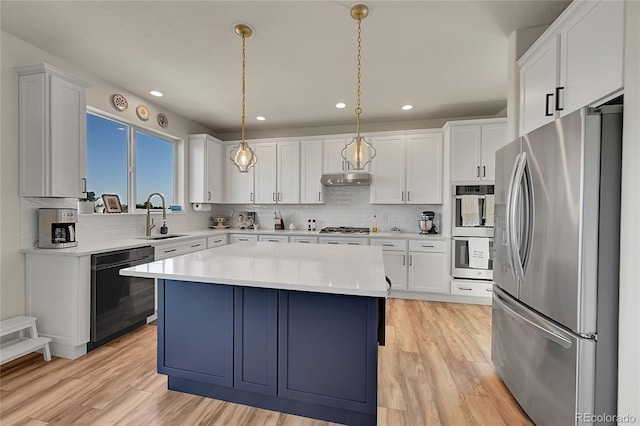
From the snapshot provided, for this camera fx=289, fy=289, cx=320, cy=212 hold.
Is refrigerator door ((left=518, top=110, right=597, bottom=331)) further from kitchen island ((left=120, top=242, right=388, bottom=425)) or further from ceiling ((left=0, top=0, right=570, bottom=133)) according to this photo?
ceiling ((left=0, top=0, right=570, bottom=133))

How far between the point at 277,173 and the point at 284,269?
3.36 m

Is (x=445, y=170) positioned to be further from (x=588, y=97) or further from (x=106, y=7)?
(x=106, y=7)

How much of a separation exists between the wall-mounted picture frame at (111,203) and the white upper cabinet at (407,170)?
11.3ft

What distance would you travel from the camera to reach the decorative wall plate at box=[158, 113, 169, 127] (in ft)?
13.4

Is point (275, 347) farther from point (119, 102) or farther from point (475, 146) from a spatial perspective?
point (475, 146)

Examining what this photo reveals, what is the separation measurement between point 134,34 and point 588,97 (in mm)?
3257

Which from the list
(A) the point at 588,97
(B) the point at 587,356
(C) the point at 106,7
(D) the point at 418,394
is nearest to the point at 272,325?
(D) the point at 418,394

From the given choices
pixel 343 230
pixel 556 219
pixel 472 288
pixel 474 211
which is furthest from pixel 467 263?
pixel 556 219

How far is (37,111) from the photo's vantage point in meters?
2.49

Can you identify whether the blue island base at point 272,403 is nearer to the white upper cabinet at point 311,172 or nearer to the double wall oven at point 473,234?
the double wall oven at point 473,234

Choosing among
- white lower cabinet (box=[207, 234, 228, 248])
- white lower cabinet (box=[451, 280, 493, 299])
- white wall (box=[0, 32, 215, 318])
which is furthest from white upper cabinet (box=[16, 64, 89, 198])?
white lower cabinet (box=[451, 280, 493, 299])

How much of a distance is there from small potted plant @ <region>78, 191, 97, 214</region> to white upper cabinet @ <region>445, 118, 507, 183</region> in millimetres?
4388

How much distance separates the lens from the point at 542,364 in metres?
1.61

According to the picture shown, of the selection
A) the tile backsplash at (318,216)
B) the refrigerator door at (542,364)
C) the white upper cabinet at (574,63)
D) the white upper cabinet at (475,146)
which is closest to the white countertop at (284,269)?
the refrigerator door at (542,364)
